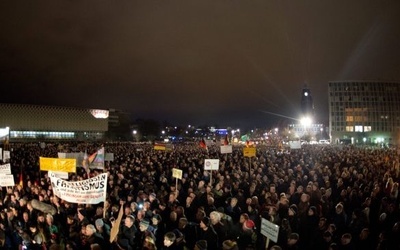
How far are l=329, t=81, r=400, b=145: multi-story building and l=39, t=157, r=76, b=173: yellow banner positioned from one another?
10158 cm

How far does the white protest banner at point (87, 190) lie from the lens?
9.55 m

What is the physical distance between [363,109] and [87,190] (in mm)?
108987

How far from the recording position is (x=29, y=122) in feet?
399

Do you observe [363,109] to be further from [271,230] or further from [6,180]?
[271,230]

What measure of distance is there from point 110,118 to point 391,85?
9953 cm

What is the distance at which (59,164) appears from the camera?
12.7m

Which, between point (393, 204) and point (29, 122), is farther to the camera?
point (29, 122)

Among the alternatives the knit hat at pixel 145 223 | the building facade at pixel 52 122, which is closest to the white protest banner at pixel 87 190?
the knit hat at pixel 145 223

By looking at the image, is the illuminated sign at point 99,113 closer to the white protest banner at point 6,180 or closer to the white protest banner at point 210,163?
the white protest banner at point 210,163

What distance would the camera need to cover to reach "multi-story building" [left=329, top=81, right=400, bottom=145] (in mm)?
106312

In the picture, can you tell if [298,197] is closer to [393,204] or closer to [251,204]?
[251,204]

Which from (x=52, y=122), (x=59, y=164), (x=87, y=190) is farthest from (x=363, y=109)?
(x=87, y=190)

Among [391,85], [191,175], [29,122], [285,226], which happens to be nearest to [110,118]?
[29,122]

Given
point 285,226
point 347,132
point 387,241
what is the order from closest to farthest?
point 387,241 → point 285,226 → point 347,132
